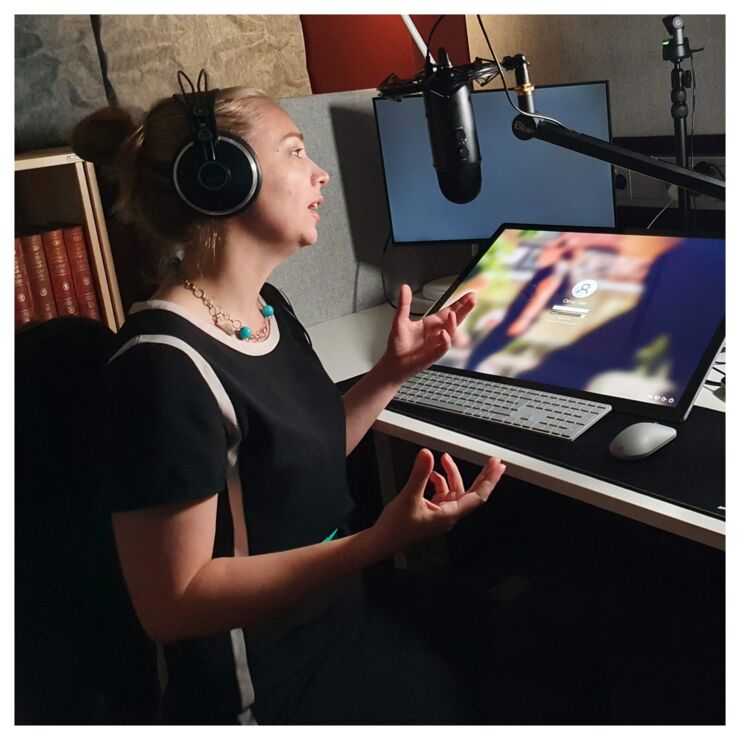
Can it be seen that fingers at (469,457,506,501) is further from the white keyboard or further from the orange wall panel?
the orange wall panel

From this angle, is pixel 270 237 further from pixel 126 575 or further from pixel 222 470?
pixel 126 575

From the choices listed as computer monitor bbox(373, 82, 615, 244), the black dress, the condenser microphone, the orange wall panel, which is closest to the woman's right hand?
the black dress

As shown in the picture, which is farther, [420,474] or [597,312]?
[597,312]

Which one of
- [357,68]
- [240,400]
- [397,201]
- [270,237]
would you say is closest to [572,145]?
[270,237]

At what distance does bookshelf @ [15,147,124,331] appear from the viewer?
1525 millimetres

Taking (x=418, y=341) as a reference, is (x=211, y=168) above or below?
above

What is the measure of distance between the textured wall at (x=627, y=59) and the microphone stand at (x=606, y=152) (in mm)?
588

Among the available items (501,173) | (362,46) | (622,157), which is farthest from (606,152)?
(362,46)

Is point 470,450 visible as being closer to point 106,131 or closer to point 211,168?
point 211,168

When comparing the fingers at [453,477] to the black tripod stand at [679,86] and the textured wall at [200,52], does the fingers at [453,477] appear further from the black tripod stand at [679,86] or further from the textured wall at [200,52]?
the textured wall at [200,52]

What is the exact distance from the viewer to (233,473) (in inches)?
40.6

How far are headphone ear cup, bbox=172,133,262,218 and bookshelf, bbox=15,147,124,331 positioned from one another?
1.81 ft

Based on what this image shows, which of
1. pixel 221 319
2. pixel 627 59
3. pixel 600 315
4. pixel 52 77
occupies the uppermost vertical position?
pixel 52 77

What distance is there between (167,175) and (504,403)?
0.58m
